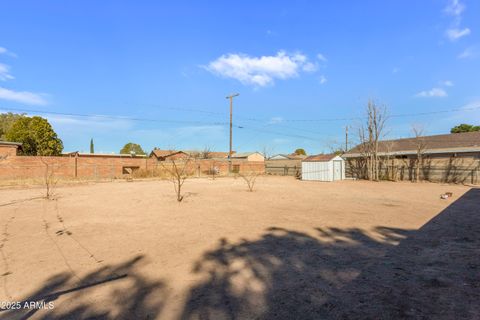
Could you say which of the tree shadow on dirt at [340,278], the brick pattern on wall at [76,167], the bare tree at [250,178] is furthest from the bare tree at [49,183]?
the tree shadow on dirt at [340,278]

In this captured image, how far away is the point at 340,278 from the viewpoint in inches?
145

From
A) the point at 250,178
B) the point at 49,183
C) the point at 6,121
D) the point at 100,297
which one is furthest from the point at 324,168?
the point at 6,121

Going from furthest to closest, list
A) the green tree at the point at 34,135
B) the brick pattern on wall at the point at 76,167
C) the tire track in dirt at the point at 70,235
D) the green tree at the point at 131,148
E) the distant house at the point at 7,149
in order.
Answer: the green tree at the point at 131,148
the green tree at the point at 34,135
the distant house at the point at 7,149
the brick pattern on wall at the point at 76,167
the tire track in dirt at the point at 70,235

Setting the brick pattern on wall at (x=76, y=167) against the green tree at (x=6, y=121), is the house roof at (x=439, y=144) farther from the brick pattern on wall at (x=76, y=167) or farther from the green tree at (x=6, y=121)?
the green tree at (x=6, y=121)

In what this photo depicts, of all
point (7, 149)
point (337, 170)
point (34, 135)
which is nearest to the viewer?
point (7, 149)

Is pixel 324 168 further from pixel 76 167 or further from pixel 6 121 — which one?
pixel 6 121

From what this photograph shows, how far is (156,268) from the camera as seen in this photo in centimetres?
418

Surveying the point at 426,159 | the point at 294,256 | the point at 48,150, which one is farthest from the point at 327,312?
the point at 48,150

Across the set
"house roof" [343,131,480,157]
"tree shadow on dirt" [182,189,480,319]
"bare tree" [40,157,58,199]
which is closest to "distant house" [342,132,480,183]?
"house roof" [343,131,480,157]

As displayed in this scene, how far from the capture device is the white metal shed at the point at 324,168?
24.4 meters

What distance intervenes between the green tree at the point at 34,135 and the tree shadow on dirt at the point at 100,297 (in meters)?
33.7

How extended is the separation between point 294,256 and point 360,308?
5.75 feet

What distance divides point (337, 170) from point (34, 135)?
32.3 metres

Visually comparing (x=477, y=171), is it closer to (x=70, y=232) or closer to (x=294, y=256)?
(x=294, y=256)
